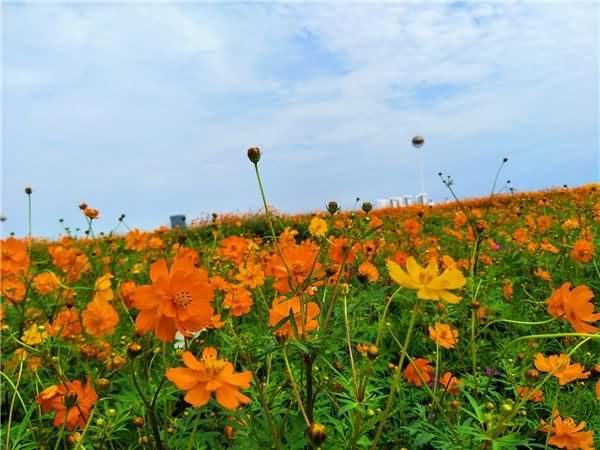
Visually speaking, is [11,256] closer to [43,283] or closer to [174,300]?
[43,283]

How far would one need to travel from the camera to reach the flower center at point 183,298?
872mm

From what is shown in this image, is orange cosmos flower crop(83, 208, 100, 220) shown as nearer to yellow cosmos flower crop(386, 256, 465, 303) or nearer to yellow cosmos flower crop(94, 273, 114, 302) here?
yellow cosmos flower crop(94, 273, 114, 302)

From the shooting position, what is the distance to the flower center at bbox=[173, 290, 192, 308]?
0.87 meters

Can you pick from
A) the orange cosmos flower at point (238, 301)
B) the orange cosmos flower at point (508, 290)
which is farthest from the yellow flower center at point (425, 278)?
the orange cosmos flower at point (508, 290)

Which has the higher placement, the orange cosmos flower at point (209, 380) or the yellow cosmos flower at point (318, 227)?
the yellow cosmos flower at point (318, 227)

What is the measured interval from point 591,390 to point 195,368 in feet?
4.22

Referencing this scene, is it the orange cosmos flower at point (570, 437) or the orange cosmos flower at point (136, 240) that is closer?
the orange cosmos flower at point (570, 437)

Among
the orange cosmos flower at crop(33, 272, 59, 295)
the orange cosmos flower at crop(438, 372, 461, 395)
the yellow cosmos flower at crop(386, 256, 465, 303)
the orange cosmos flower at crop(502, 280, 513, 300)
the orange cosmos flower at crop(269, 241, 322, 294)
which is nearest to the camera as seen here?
the yellow cosmos flower at crop(386, 256, 465, 303)

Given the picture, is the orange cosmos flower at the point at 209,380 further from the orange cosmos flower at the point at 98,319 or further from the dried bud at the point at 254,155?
the orange cosmos flower at the point at 98,319

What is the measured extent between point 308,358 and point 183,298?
230 millimetres

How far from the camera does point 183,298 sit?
0.87 m

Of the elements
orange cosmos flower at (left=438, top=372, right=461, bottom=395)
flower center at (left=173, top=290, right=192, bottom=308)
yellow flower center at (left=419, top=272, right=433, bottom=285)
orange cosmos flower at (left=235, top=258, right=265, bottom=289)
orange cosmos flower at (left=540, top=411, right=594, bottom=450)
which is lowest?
orange cosmos flower at (left=540, top=411, right=594, bottom=450)

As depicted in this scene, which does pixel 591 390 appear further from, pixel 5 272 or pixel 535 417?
pixel 5 272

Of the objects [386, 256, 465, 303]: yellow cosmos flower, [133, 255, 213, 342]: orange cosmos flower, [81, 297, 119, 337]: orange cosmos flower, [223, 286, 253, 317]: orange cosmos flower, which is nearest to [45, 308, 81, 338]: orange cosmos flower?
[81, 297, 119, 337]: orange cosmos flower
